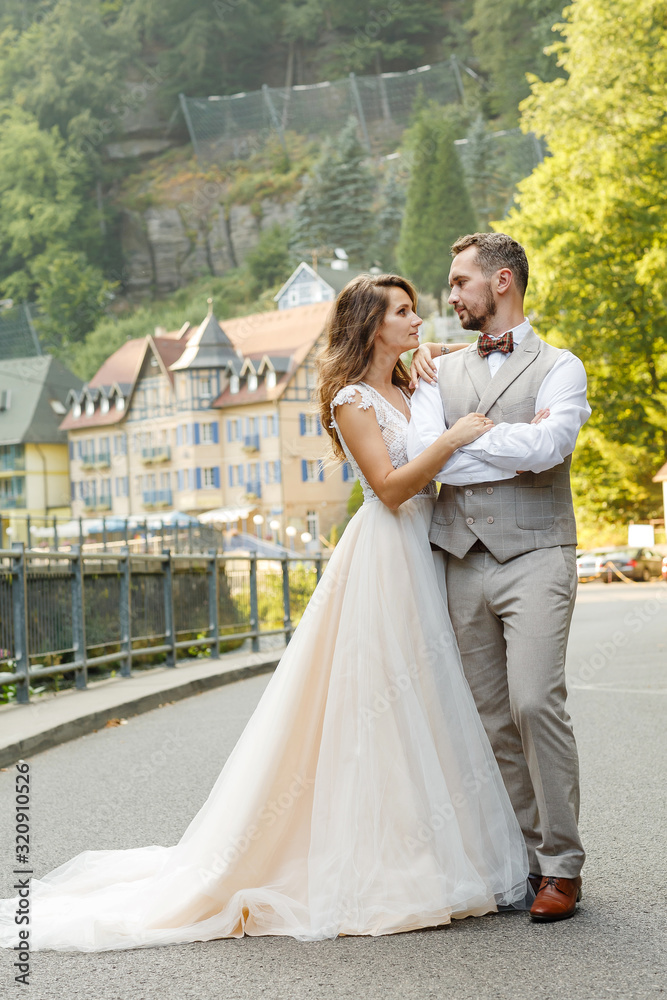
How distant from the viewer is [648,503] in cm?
3844

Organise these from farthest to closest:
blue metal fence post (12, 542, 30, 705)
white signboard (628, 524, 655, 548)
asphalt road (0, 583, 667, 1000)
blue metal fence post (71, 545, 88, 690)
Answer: white signboard (628, 524, 655, 548), blue metal fence post (71, 545, 88, 690), blue metal fence post (12, 542, 30, 705), asphalt road (0, 583, 667, 1000)

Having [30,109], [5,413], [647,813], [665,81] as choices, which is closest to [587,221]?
[665,81]

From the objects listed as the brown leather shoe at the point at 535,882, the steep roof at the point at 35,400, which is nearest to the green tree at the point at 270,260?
the steep roof at the point at 35,400

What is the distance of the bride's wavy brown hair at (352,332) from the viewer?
4.44 metres

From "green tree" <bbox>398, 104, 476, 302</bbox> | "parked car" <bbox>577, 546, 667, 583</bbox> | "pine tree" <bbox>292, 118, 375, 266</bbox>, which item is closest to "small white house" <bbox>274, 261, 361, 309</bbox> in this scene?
"pine tree" <bbox>292, 118, 375, 266</bbox>

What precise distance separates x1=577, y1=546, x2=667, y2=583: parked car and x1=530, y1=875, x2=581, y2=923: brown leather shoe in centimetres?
3479

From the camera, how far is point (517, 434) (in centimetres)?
394

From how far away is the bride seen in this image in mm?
3922

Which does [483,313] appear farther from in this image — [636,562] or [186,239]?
[186,239]

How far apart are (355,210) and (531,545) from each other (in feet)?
277

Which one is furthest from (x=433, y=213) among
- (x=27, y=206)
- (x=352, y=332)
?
(x=352, y=332)

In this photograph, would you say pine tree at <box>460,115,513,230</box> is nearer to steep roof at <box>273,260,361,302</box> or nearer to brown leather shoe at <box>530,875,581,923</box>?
steep roof at <box>273,260,361,302</box>

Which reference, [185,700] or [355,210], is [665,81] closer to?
[185,700]

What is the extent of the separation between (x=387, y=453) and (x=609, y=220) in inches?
1203
